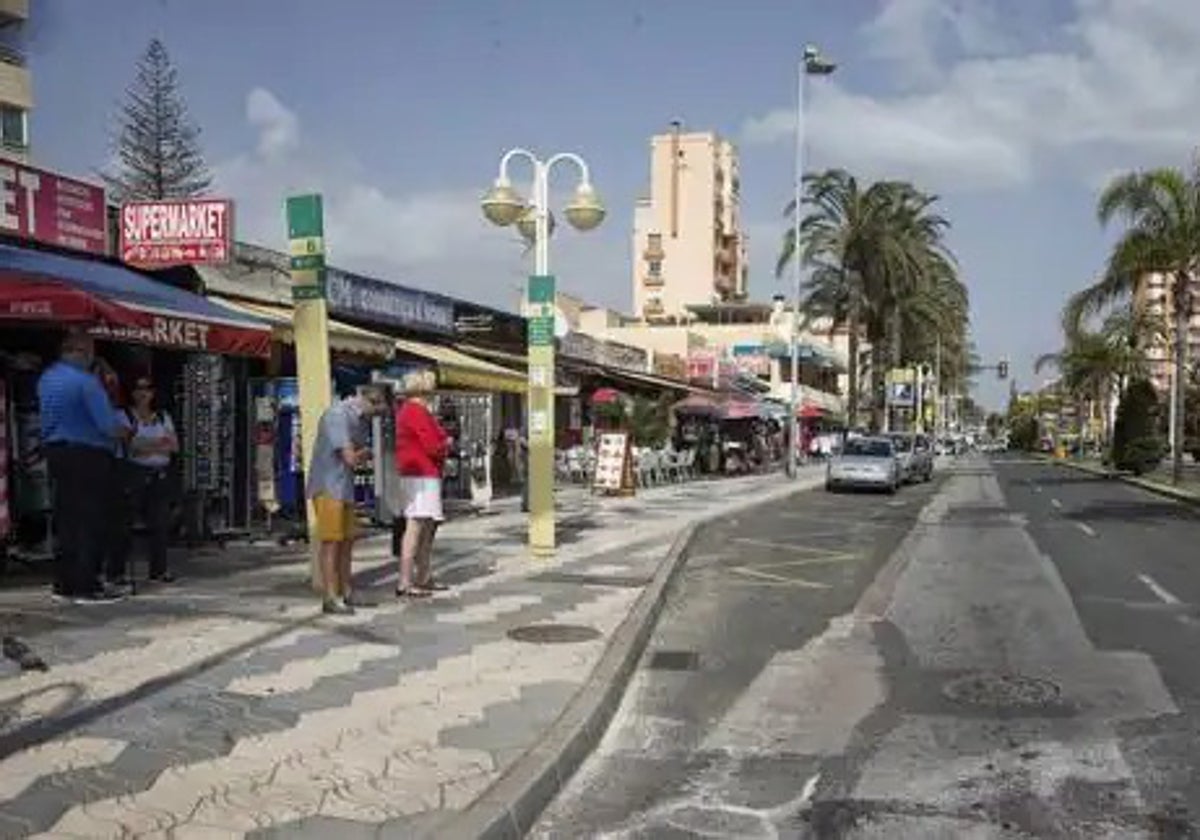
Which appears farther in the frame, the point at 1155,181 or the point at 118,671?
the point at 1155,181

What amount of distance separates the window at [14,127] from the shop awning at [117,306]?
3531 centimetres

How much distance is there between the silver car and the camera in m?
34.8

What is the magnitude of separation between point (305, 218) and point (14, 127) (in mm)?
41459

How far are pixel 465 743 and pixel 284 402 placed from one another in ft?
40.1

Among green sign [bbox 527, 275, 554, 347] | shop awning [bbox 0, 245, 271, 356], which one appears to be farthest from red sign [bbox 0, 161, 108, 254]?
green sign [bbox 527, 275, 554, 347]

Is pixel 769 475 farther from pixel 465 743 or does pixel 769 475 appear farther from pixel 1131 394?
pixel 465 743

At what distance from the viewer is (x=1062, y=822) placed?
5.75 m

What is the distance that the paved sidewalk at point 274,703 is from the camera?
5.43 metres

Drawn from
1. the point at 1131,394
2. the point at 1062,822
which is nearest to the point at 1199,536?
the point at 1062,822

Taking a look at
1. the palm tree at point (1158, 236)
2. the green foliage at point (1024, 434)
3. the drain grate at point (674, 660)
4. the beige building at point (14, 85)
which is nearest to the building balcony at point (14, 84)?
the beige building at point (14, 85)

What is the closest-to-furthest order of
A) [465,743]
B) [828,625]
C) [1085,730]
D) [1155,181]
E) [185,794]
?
1. [185,794]
2. [465,743]
3. [1085,730]
4. [828,625]
5. [1155,181]

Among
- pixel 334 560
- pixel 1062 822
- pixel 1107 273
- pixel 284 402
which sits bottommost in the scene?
pixel 1062 822

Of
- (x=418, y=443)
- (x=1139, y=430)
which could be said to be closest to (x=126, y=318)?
(x=418, y=443)

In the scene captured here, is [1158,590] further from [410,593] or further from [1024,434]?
[1024,434]
